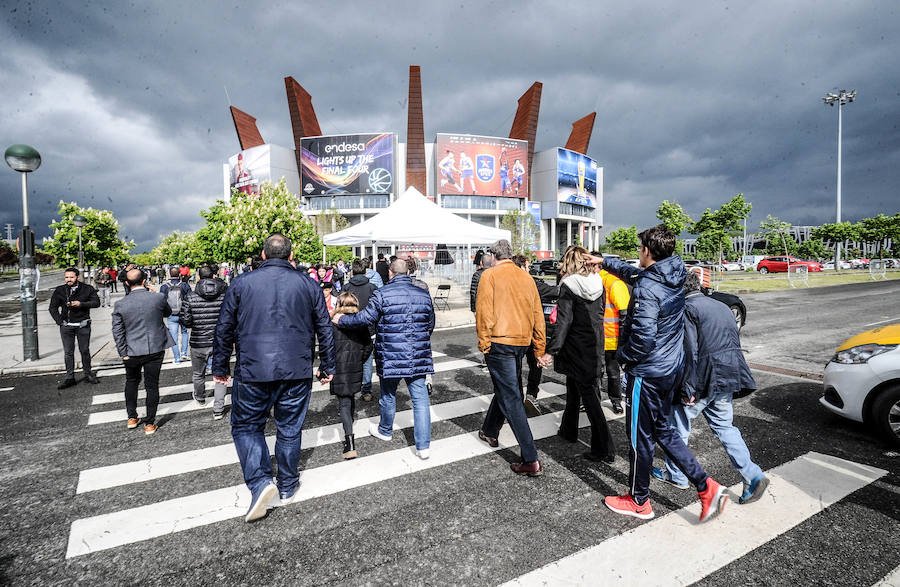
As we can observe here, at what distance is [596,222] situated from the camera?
88188 millimetres

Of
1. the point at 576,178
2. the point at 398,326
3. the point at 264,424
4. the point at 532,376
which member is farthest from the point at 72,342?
the point at 576,178

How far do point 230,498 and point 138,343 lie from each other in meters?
2.53

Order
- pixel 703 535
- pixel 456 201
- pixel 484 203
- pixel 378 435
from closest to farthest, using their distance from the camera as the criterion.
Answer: pixel 703 535 < pixel 378 435 < pixel 456 201 < pixel 484 203

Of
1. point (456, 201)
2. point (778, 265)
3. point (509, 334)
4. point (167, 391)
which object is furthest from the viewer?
point (456, 201)

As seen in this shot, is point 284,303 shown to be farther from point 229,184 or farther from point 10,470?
point 229,184

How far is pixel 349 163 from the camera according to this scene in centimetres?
6662

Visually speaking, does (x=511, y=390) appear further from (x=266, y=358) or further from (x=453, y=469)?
(x=266, y=358)

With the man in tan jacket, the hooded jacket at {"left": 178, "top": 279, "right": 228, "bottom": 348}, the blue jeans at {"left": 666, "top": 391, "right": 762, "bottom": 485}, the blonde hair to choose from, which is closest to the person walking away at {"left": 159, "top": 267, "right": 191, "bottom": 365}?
the hooded jacket at {"left": 178, "top": 279, "right": 228, "bottom": 348}

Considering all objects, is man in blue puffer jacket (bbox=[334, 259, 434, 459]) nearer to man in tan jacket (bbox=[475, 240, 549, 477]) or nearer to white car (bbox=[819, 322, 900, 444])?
man in tan jacket (bbox=[475, 240, 549, 477])

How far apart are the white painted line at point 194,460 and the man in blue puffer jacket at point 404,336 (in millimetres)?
963

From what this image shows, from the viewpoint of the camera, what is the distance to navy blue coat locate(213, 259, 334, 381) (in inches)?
119

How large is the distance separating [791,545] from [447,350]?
6.71 meters

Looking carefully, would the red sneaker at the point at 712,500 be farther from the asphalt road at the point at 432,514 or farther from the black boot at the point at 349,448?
the black boot at the point at 349,448

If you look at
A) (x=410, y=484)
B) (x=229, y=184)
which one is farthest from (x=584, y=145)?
(x=410, y=484)
